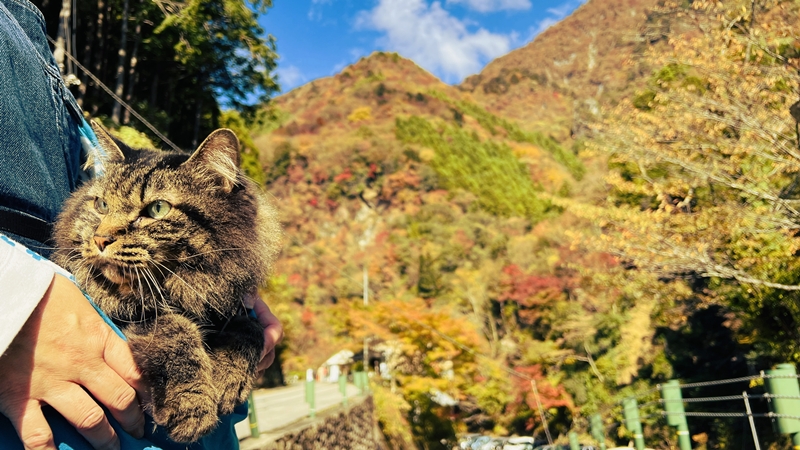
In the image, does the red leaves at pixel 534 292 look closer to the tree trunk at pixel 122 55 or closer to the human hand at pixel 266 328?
the tree trunk at pixel 122 55

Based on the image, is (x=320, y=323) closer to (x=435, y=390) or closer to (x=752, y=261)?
(x=435, y=390)

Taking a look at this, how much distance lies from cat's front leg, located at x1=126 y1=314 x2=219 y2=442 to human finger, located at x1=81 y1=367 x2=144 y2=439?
30mm

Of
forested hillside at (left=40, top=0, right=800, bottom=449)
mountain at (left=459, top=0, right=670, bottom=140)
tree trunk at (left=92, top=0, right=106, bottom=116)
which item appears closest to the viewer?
forested hillside at (left=40, top=0, right=800, bottom=449)

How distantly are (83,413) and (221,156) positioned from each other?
66cm

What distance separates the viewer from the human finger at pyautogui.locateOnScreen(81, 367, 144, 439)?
2.34 feet

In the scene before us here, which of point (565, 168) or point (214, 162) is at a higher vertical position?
point (565, 168)

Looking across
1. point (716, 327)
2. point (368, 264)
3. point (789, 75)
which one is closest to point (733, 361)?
point (716, 327)

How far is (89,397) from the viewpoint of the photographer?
71 cm

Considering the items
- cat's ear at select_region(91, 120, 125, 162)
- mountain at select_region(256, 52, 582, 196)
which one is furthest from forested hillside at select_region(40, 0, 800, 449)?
mountain at select_region(256, 52, 582, 196)

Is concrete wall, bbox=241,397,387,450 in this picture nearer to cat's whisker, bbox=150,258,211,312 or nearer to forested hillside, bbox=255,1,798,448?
forested hillside, bbox=255,1,798,448

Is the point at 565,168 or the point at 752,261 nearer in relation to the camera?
the point at 752,261

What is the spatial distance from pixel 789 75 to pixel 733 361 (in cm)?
783

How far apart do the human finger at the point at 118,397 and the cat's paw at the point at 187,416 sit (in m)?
0.04

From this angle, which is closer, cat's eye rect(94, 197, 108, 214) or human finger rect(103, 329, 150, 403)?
human finger rect(103, 329, 150, 403)
